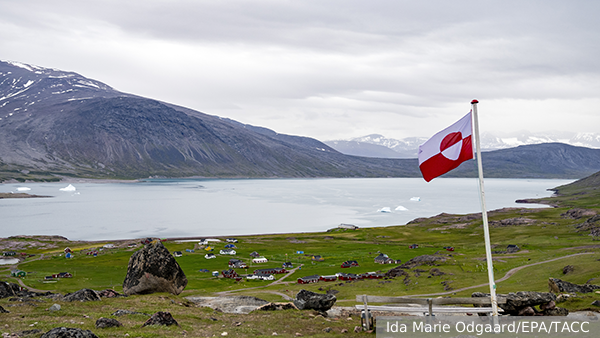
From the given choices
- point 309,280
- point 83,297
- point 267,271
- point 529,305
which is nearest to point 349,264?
point 267,271

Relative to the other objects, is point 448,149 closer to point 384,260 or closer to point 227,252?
point 384,260

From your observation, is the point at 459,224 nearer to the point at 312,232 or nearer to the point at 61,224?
the point at 312,232

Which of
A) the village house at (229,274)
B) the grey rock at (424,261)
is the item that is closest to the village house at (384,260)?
the grey rock at (424,261)

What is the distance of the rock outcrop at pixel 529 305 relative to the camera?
20.5 m

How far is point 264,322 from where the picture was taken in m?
22.7

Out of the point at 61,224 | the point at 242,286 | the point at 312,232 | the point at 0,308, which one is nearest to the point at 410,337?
the point at 0,308

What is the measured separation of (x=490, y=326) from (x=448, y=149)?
28.0 ft

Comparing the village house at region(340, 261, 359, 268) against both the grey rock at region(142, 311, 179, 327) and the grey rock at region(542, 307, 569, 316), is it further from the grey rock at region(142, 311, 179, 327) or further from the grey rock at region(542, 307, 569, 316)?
the grey rock at region(142, 311, 179, 327)

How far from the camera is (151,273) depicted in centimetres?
3278

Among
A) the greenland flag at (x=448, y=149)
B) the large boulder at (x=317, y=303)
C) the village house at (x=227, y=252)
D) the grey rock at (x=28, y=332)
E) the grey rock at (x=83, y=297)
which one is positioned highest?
the greenland flag at (x=448, y=149)

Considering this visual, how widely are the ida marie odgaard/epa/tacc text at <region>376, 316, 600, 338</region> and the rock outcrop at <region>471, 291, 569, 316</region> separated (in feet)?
1.44

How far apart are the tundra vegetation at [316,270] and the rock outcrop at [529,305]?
187 inches

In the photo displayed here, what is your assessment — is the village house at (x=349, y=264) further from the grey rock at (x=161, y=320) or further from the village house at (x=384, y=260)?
the grey rock at (x=161, y=320)

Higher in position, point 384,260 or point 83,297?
point 83,297
